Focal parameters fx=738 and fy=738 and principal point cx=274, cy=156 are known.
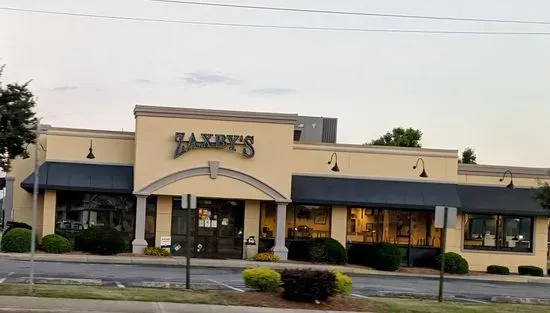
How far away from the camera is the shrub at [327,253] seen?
30859 mm

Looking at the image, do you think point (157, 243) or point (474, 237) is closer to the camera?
point (157, 243)

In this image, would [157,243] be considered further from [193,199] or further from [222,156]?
[193,199]

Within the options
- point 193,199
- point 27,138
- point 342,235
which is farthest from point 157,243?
point 27,138

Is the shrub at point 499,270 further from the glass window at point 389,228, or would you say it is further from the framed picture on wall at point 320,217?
the framed picture on wall at point 320,217

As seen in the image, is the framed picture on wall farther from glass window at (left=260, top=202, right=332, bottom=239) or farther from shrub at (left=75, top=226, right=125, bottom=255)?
shrub at (left=75, top=226, right=125, bottom=255)

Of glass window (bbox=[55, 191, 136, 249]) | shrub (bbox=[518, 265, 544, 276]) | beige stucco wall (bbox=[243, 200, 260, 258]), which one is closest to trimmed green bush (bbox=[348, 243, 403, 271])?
beige stucco wall (bbox=[243, 200, 260, 258])

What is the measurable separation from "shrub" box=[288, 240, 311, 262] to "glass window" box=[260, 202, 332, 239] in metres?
0.49

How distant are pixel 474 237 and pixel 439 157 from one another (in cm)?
404

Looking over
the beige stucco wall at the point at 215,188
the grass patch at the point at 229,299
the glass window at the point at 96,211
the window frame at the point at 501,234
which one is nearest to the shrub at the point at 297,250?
the beige stucco wall at the point at 215,188

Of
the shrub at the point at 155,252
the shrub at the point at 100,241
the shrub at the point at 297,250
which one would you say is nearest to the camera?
the shrub at the point at 100,241

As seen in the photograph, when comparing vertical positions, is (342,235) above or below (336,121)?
below

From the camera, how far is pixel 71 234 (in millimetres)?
31250

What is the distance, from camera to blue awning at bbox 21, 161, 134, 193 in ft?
99.4

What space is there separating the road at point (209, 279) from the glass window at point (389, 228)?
478 centimetres
